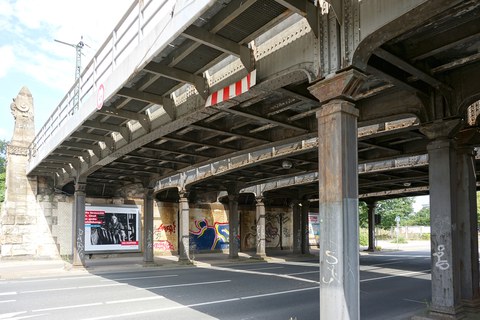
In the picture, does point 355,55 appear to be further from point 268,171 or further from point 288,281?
point 268,171

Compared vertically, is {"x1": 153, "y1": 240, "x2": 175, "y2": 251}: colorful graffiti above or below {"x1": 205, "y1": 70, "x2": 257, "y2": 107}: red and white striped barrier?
below

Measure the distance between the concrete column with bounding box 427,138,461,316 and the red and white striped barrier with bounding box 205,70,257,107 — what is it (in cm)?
474

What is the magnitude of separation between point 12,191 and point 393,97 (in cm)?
2424

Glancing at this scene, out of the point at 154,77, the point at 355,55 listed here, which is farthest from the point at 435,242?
the point at 154,77

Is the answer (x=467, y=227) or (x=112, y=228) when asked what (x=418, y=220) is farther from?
(x=467, y=227)

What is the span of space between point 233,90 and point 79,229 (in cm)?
1591

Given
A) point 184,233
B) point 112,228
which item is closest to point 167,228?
point 112,228

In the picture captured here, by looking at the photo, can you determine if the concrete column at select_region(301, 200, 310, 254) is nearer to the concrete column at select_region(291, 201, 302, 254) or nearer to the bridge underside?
the concrete column at select_region(291, 201, 302, 254)

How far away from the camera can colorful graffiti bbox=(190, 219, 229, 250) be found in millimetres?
33438

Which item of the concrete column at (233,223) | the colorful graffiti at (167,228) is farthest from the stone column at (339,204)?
the colorful graffiti at (167,228)

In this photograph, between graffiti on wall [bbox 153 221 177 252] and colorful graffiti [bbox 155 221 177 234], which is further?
colorful graffiti [bbox 155 221 177 234]

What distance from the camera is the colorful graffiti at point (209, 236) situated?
3344cm

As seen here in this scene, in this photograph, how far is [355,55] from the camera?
6207 mm

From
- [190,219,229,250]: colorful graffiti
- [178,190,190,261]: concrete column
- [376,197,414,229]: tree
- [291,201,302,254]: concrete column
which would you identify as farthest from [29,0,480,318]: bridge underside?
[376,197,414,229]: tree
